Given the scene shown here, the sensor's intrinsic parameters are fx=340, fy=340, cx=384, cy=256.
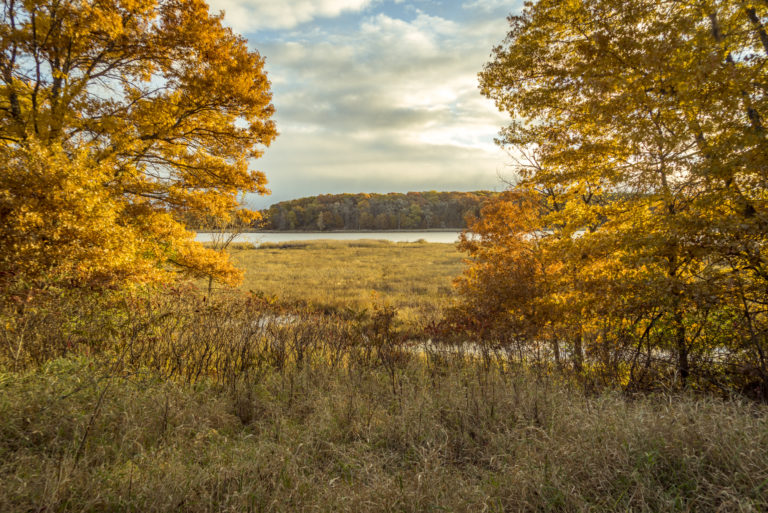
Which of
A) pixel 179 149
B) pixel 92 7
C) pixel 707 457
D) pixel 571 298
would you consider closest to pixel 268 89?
pixel 179 149

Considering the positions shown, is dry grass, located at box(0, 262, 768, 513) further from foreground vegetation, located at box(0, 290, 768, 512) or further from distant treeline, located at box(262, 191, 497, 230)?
distant treeline, located at box(262, 191, 497, 230)

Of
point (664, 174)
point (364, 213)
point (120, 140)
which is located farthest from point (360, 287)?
point (364, 213)

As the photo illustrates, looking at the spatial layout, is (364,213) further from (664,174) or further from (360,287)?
(664,174)

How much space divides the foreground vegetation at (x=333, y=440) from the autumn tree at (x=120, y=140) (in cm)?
183

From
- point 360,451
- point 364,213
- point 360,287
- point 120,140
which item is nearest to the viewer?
point 360,451

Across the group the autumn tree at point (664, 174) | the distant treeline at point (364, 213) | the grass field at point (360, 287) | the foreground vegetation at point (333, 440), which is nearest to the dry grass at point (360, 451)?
the foreground vegetation at point (333, 440)

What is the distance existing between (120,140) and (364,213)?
349ft

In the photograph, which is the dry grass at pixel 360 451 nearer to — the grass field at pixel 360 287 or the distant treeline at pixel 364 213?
the grass field at pixel 360 287

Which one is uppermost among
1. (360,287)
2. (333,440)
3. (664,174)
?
(664,174)

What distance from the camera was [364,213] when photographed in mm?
115062

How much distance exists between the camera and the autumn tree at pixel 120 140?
7.21 metres

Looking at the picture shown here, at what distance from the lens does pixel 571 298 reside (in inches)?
352

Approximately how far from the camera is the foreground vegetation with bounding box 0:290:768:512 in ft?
10.1

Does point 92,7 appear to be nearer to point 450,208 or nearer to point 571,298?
point 571,298
